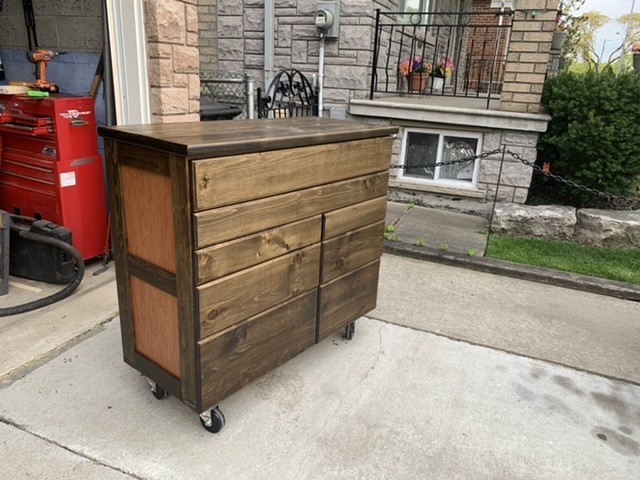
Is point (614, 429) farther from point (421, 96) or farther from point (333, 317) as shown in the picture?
point (421, 96)

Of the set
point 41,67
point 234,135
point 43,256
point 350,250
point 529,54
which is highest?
point 529,54

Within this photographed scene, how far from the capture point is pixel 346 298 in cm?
254

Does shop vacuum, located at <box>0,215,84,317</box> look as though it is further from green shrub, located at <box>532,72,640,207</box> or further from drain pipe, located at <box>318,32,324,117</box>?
green shrub, located at <box>532,72,640,207</box>

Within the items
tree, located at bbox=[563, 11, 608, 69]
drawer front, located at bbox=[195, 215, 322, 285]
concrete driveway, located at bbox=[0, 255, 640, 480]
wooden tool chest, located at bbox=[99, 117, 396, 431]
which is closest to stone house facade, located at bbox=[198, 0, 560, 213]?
concrete driveway, located at bbox=[0, 255, 640, 480]

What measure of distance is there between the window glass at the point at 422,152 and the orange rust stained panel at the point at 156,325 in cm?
409

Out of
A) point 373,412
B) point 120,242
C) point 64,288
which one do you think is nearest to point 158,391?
point 120,242

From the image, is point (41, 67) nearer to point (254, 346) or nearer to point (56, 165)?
point (56, 165)

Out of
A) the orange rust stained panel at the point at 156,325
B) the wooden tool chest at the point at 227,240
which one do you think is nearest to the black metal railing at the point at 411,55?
the wooden tool chest at the point at 227,240

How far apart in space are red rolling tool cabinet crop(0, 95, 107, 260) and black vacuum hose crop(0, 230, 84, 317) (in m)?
0.22

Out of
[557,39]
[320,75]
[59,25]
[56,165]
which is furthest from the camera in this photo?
[557,39]

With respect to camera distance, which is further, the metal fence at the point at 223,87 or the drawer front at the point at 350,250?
the metal fence at the point at 223,87

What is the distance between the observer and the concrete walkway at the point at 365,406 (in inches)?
74.2

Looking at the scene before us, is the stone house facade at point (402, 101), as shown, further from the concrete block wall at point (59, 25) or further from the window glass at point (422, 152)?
the concrete block wall at point (59, 25)

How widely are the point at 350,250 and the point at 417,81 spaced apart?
17.6ft
